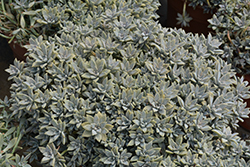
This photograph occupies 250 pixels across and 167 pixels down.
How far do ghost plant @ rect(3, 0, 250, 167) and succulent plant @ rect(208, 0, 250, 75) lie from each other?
427 mm

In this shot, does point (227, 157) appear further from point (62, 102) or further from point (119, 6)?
point (119, 6)

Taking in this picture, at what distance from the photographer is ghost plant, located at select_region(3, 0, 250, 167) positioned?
4.52 feet

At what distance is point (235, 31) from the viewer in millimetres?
2166

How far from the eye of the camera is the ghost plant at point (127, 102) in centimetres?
138

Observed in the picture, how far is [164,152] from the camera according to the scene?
4.70 ft

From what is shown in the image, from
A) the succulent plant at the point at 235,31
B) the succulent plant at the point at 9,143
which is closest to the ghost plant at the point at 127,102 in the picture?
the succulent plant at the point at 9,143

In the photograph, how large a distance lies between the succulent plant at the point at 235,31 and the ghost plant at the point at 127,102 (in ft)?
1.40

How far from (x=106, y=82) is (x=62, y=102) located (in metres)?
0.28

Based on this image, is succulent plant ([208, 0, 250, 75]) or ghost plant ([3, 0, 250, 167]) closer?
ghost plant ([3, 0, 250, 167])

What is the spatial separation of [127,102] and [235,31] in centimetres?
131

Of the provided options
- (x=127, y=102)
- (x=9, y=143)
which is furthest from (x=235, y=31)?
(x=9, y=143)

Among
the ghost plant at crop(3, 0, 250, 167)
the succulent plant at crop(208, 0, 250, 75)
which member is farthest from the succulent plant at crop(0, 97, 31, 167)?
the succulent plant at crop(208, 0, 250, 75)

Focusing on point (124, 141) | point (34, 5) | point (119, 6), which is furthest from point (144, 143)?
point (34, 5)

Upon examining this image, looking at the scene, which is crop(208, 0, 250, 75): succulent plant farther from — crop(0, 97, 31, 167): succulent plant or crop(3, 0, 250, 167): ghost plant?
crop(0, 97, 31, 167): succulent plant
